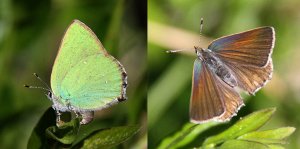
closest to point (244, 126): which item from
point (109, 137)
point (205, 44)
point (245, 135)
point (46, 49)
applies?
point (245, 135)

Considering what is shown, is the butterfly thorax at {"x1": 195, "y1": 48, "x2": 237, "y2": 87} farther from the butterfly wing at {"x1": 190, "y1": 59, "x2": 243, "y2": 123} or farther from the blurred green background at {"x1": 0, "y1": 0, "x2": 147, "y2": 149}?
the blurred green background at {"x1": 0, "y1": 0, "x2": 147, "y2": 149}

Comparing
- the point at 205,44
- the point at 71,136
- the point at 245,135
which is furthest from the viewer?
the point at 205,44

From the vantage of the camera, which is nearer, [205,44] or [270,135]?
[270,135]

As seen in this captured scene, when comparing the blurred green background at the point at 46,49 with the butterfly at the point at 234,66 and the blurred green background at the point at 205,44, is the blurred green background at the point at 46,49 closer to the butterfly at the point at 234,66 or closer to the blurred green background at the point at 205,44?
the blurred green background at the point at 205,44

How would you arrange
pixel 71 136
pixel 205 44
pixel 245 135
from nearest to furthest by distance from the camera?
1. pixel 71 136
2. pixel 245 135
3. pixel 205 44

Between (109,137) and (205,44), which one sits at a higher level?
(205,44)

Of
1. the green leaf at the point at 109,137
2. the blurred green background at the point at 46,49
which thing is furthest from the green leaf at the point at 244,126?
the blurred green background at the point at 46,49

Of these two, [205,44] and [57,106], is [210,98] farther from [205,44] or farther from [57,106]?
[205,44]
